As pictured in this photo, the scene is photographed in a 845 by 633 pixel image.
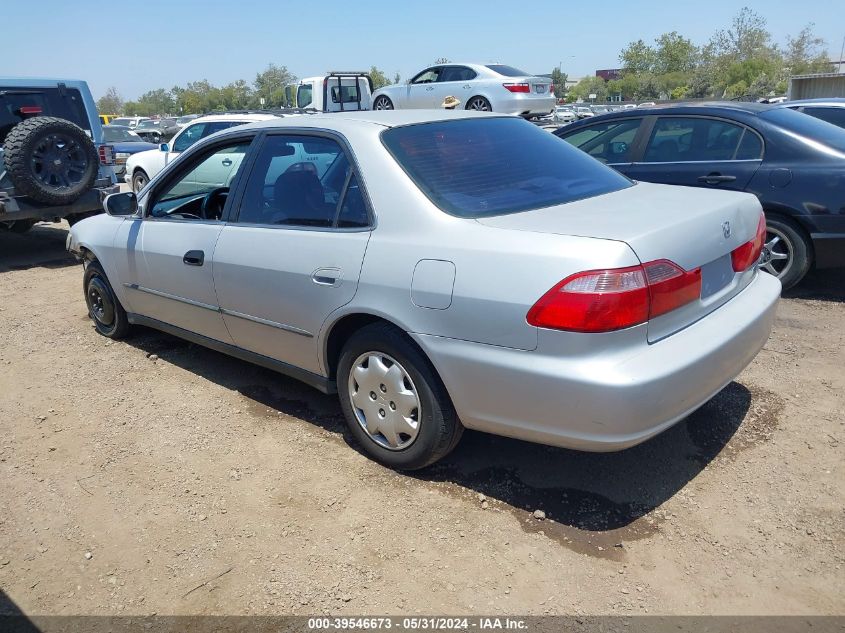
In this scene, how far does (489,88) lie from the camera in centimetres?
1524

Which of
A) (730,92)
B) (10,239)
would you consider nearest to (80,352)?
(10,239)

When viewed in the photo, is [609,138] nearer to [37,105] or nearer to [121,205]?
[121,205]

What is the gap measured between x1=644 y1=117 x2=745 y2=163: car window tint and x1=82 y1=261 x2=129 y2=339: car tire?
476 centimetres

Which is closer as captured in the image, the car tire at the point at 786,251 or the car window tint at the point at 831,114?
Answer: the car tire at the point at 786,251

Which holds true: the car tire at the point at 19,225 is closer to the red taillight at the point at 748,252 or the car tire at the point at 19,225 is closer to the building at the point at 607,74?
the red taillight at the point at 748,252

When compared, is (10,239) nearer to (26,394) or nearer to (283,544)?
(26,394)

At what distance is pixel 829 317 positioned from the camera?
5305mm

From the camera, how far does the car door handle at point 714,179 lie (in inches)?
226

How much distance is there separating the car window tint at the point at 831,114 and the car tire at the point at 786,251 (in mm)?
3572

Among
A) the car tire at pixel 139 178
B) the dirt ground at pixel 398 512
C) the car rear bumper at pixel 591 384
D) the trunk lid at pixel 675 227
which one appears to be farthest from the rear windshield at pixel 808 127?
the car tire at pixel 139 178

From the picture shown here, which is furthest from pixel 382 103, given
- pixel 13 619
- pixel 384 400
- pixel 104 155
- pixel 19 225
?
pixel 13 619

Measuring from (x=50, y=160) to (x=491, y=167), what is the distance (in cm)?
649

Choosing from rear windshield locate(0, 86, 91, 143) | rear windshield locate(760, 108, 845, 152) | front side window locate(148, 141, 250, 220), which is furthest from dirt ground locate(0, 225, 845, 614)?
rear windshield locate(0, 86, 91, 143)

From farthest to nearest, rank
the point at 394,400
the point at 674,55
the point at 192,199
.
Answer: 1. the point at 674,55
2. the point at 192,199
3. the point at 394,400
